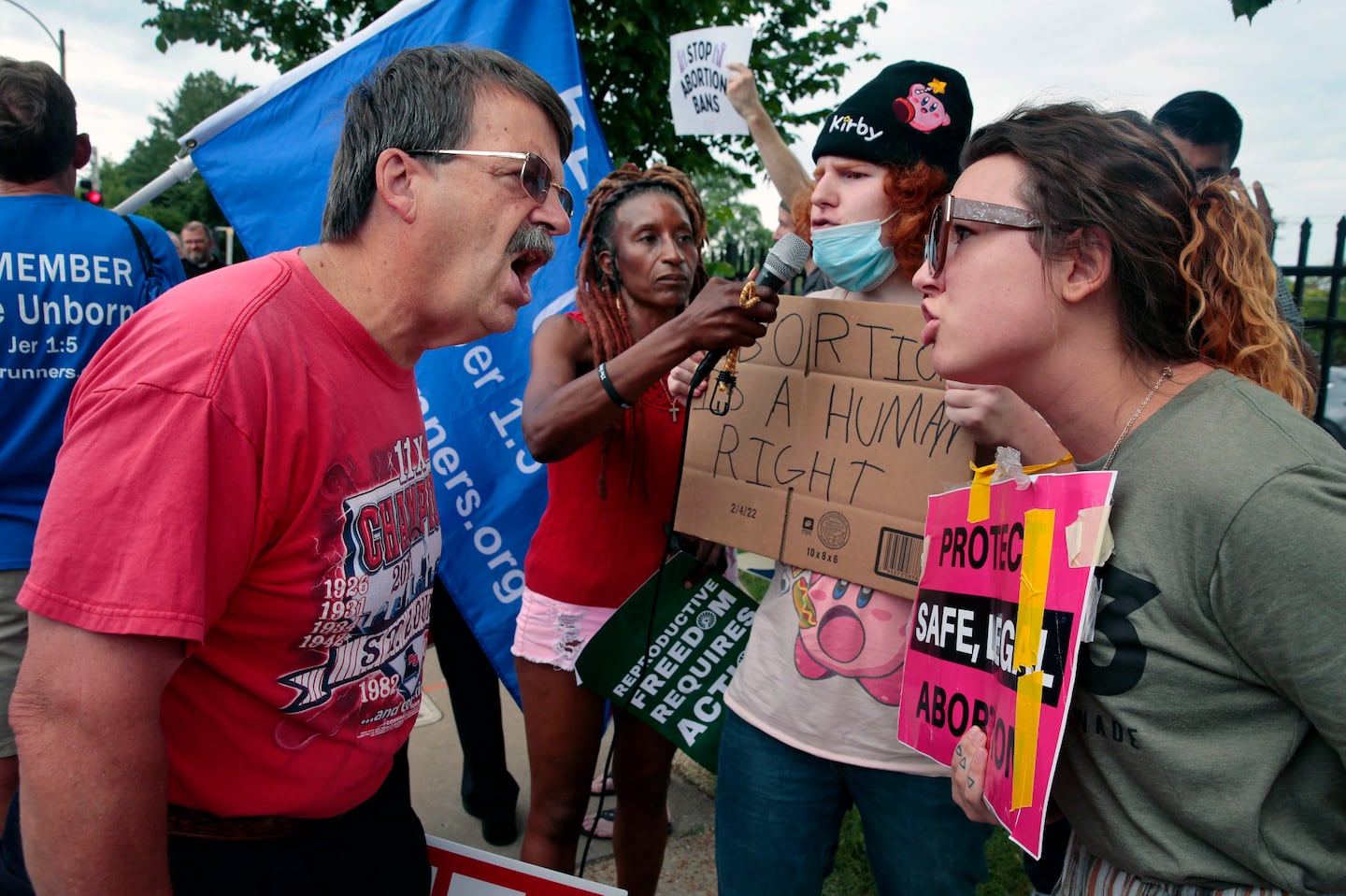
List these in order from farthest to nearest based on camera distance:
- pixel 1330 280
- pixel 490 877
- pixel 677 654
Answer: pixel 1330 280, pixel 677 654, pixel 490 877

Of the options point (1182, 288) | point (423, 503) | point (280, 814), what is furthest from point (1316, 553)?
point (280, 814)

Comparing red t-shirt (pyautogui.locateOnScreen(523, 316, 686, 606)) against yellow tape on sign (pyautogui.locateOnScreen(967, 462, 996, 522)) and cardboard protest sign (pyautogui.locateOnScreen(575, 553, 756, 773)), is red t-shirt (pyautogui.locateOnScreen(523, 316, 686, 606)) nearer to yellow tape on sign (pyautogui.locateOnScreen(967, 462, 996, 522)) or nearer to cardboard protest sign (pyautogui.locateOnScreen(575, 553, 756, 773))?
cardboard protest sign (pyautogui.locateOnScreen(575, 553, 756, 773))

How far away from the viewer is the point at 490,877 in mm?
1690

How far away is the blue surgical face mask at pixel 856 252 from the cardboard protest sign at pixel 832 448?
0.38 feet

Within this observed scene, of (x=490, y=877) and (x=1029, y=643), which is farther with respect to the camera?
(x=490, y=877)

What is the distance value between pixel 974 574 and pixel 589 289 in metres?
1.62

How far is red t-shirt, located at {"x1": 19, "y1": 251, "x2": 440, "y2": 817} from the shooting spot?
3.47 ft

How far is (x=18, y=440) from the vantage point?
2.46 meters

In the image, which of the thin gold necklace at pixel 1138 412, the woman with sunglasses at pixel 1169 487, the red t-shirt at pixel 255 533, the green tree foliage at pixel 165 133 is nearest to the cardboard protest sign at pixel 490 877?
the red t-shirt at pixel 255 533

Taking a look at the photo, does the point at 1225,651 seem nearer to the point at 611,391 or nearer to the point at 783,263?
the point at 783,263

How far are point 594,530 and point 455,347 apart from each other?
1358mm

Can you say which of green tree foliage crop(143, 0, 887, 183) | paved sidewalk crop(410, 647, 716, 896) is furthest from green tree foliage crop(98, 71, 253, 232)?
paved sidewalk crop(410, 647, 716, 896)

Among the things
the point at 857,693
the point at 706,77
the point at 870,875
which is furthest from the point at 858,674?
the point at 706,77

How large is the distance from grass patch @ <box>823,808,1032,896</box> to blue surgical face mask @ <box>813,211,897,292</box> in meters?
1.90
